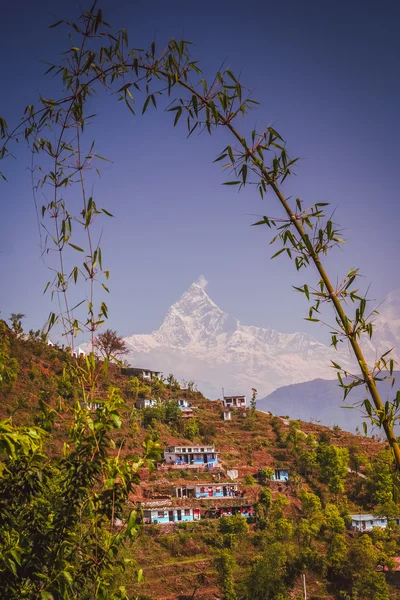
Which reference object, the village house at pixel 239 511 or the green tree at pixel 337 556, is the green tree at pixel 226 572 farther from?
the village house at pixel 239 511

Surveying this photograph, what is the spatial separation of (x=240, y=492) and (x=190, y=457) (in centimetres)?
410

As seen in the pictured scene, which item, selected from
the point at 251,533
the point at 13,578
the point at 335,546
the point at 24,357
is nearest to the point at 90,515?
the point at 13,578

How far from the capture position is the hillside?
65.2 ft

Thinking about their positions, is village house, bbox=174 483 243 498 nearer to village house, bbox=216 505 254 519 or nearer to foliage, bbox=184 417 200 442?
village house, bbox=216 505 254 519

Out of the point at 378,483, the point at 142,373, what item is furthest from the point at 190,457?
the point at 142,373

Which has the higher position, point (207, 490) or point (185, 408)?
point (185, 408)

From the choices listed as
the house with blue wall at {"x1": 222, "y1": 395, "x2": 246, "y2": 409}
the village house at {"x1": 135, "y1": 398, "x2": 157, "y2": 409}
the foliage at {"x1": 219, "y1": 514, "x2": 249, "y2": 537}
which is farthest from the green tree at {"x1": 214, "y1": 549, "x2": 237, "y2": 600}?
the house with blue wall at {"x1": 222, "y1": 395, "x2": 246, "y2": 409}

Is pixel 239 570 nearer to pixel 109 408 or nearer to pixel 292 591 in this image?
pixel 292 591

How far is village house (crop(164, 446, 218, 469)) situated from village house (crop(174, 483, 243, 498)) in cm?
242

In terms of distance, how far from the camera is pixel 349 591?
773 inches

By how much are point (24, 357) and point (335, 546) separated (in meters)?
23.4

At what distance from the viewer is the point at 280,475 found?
3036cm

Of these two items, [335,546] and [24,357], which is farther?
[24,357]

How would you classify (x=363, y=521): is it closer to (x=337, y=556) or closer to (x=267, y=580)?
(x=337, y=556)
